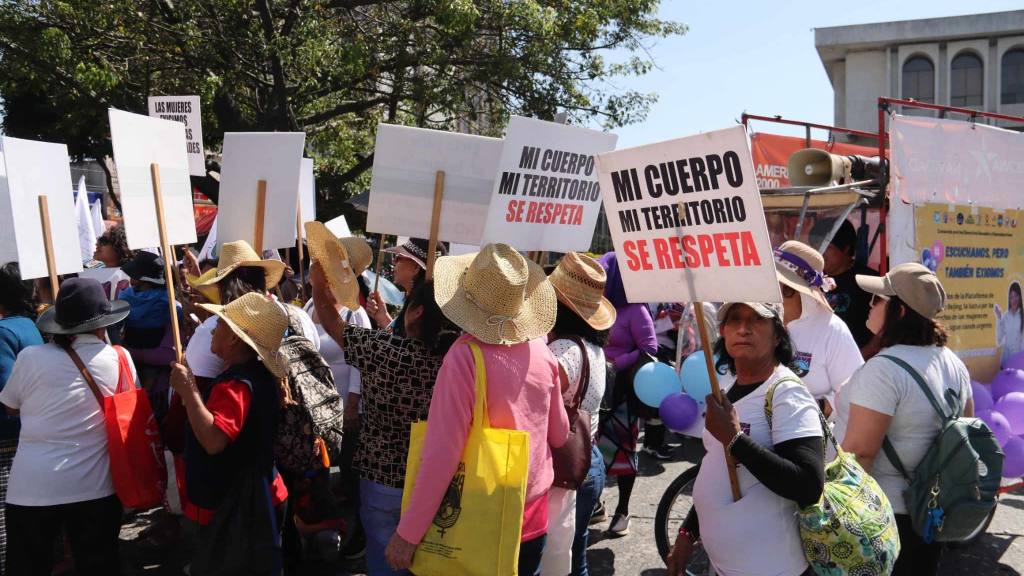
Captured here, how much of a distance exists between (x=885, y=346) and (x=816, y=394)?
2.57 feet

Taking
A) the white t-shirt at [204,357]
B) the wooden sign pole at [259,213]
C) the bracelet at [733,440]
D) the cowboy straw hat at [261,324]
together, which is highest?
the wooden sign pole at [259,213]

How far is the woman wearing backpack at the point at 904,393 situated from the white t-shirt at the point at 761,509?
31.1 inches

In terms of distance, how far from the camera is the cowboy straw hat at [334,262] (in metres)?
4.12

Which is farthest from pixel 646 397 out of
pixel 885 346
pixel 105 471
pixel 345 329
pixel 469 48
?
pixel 469 48

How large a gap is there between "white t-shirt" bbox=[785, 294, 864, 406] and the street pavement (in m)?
1.56

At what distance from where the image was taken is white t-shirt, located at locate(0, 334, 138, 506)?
359cm

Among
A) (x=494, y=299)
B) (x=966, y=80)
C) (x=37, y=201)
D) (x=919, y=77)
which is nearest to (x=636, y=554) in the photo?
(x=494, y=299)

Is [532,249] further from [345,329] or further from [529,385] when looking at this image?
[529,385]

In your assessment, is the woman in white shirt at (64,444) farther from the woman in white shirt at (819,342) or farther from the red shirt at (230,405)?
the woman in white shirt at (819,342)

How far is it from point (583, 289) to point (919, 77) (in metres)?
45.6

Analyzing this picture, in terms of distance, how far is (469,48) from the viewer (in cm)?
1355

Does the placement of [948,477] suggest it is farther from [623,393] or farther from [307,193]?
[307,193]

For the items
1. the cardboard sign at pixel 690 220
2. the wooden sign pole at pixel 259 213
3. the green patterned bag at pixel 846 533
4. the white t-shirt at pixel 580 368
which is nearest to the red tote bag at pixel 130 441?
the wooden sign pole at pixel 259 213

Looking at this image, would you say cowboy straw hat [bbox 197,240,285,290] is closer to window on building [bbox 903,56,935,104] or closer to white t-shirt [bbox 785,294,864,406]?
white t-shirt [bbox 785,294,864,406]
